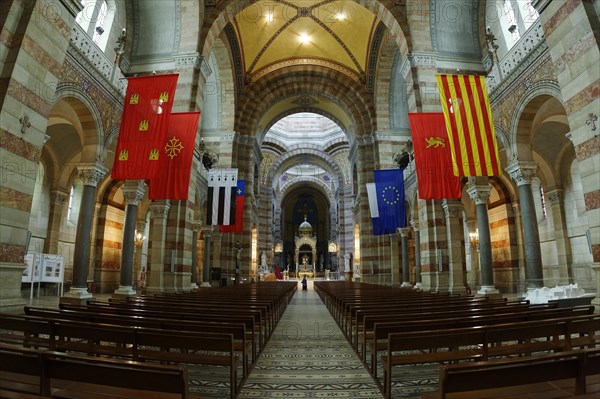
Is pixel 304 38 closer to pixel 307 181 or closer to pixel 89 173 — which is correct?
pixel 89 173

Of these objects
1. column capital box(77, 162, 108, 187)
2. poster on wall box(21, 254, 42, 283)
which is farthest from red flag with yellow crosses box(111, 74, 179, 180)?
poster on wall box(21, 254, 42, 283)

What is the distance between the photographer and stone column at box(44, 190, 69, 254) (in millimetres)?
15641

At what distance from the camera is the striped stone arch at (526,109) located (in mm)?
9852

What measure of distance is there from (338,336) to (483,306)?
102 inches

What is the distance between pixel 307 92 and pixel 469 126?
55.1 feet

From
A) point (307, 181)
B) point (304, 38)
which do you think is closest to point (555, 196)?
point (304, 38)

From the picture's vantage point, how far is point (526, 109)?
10711 mm

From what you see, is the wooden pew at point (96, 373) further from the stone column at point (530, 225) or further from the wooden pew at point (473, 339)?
the stone column at point (530, 225)

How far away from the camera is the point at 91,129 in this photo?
36.6ft

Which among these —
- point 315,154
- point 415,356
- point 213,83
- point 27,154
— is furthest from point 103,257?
point 315,154

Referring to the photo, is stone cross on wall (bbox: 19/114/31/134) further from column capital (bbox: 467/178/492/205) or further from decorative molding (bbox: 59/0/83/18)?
column capital (bbox: 467/178/492/205)

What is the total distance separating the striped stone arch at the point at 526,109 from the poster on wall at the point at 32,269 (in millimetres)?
14596

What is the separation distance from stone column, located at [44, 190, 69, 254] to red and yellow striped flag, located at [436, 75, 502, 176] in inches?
628

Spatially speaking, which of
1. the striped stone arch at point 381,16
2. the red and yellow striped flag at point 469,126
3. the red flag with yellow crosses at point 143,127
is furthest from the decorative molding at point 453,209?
the red flag with yellow crosses at point 143,127
